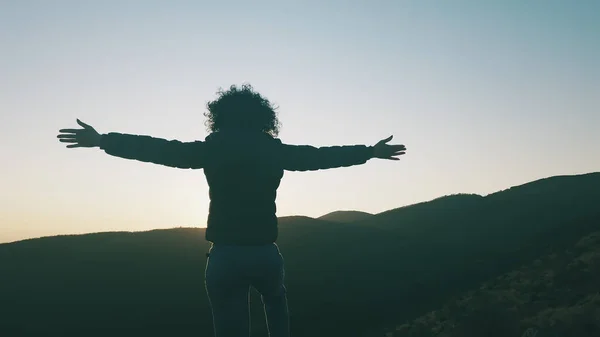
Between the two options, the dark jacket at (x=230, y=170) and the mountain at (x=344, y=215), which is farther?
the mountain at (x=344, y=215)

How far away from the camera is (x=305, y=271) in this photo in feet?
201

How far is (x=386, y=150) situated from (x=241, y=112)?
157 cm

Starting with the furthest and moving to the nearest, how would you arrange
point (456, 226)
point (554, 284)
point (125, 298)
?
point (456, 226), point (125, 298), point (554, 284)

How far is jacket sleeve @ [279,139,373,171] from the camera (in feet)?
15.1

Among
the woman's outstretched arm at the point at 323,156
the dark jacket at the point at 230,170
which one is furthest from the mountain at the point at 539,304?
the dark jacket at the point at 230,170

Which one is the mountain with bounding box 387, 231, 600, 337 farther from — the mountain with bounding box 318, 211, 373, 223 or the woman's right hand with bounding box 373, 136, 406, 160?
the mountain with bounding box 318, 211, 373, 223

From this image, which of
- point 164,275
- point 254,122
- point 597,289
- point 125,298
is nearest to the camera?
point 254,122

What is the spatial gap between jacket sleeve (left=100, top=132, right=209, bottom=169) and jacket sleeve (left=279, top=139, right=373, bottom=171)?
74 cm

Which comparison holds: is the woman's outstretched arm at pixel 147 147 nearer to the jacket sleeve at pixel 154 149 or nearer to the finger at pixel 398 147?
the jacket sleeve at pixel 154 149

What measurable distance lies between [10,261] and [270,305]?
2650 inches

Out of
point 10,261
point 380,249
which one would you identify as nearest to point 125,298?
point 10,261

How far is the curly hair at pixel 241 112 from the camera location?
4652 mm

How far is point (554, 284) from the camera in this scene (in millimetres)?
22375

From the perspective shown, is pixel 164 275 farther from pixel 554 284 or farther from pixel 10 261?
pixel 554 284
